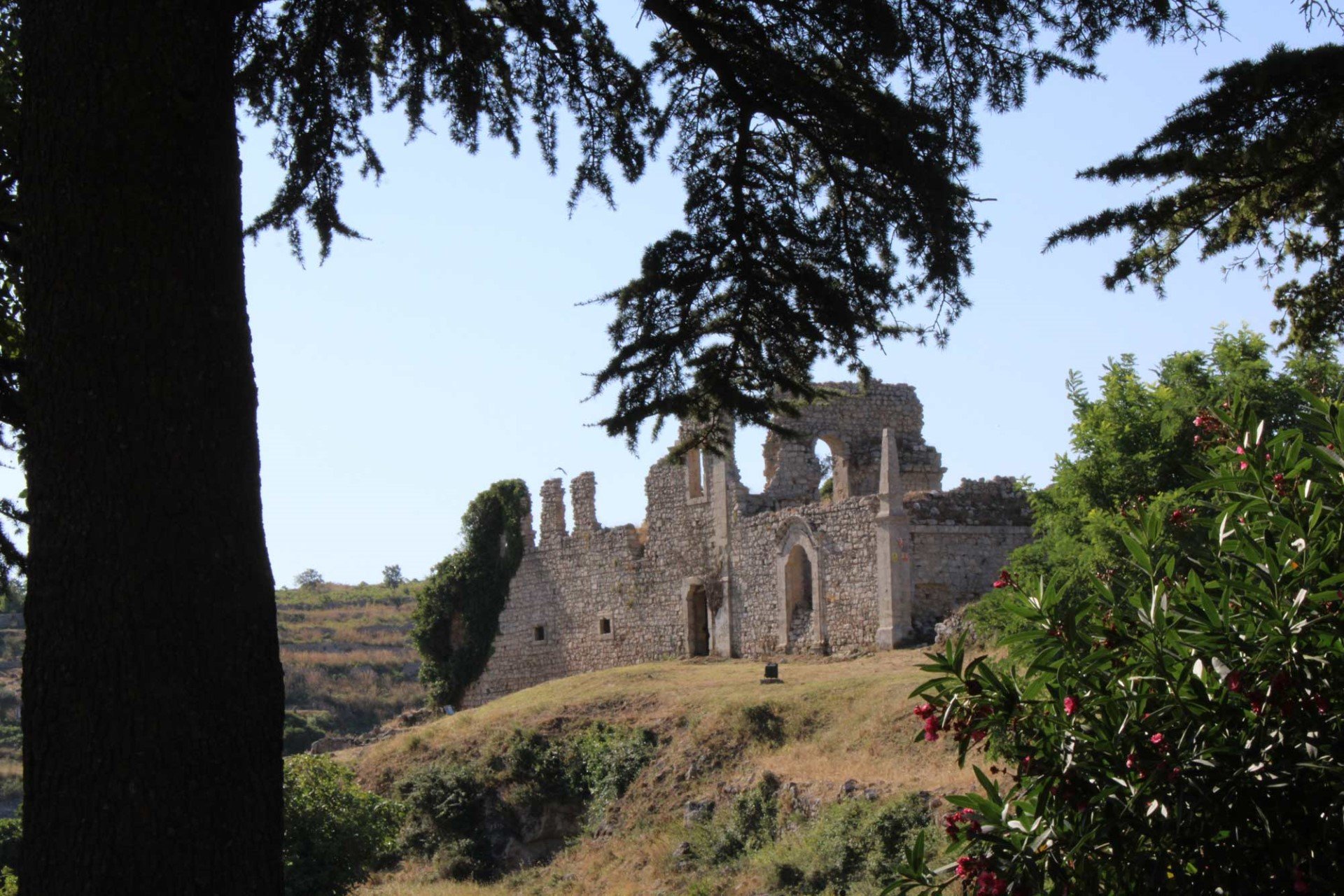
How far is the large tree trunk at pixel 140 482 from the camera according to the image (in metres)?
4.06

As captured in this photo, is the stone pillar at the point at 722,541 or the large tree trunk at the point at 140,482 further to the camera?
the stone pillar at the point at 722,541

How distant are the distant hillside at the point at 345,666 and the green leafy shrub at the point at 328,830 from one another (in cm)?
2007

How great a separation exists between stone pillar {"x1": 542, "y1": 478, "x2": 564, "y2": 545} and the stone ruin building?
39 mm

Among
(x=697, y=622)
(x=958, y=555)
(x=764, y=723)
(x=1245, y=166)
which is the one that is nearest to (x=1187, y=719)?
(x=1245, y=166)

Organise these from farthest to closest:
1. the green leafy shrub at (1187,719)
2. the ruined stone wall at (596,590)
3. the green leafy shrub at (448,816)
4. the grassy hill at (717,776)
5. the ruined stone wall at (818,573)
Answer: the ruined stone wall at (596,590) → the ruined stone wall at (818,573) → the green leafy shrub at (448,816) → the grassy hill at (717,776) → the green leafy shrub at (1187,719)

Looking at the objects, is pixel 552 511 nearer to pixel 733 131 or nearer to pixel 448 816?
pixel 448 816

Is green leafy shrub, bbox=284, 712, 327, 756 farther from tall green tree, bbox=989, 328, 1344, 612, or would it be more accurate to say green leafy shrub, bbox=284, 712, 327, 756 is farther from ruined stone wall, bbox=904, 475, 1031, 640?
tall green tree, bbox=989, 328, 1344, 612

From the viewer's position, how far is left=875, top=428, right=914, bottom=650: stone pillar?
73.1ft

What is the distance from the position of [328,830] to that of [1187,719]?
13451 millimetres


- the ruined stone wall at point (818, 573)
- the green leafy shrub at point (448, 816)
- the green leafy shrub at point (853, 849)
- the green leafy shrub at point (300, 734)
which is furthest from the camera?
the green leafy shrub at point (300, 734)

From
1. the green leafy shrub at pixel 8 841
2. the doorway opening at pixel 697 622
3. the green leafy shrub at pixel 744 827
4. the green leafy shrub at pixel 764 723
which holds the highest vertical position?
the doorway opening at pixel 697 622

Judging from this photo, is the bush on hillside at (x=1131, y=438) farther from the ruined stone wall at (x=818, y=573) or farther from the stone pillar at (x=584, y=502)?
the stone pillar at (x=584, y=502)

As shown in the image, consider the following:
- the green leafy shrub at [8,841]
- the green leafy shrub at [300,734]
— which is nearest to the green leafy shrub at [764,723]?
the green leafy shrub at [8,841]

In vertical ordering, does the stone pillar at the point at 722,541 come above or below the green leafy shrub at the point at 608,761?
above
